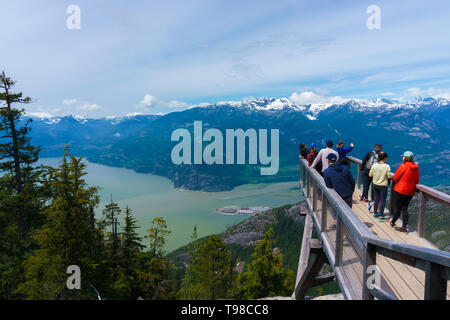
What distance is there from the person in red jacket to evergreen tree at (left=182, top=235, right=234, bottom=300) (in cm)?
1934

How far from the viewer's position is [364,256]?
2783 millimetres

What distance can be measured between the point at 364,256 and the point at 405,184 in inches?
137

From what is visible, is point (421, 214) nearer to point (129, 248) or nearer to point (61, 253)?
point (61, 253)

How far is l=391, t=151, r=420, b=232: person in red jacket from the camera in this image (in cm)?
530

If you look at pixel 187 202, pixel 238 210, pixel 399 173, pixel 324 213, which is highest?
pixel 399 173

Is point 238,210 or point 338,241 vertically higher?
point 338,241

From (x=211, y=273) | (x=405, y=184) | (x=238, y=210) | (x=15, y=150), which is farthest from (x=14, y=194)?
(x=238, y=210)

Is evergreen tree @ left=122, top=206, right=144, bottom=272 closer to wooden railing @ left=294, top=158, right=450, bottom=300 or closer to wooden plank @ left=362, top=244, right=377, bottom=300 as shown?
wooden railing @ left=294, top=158, right=450, bottom=300

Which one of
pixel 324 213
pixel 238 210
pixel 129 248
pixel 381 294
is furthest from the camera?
pixel 238 210

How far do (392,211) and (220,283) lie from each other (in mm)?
20593

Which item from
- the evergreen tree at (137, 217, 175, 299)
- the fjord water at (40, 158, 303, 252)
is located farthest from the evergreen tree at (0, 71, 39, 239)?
the fjord water at (40, 158, 303, 252)

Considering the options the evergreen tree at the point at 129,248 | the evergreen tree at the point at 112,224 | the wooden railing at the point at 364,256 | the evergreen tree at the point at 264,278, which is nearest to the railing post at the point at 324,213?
the wooden railing at the point at 364,256
